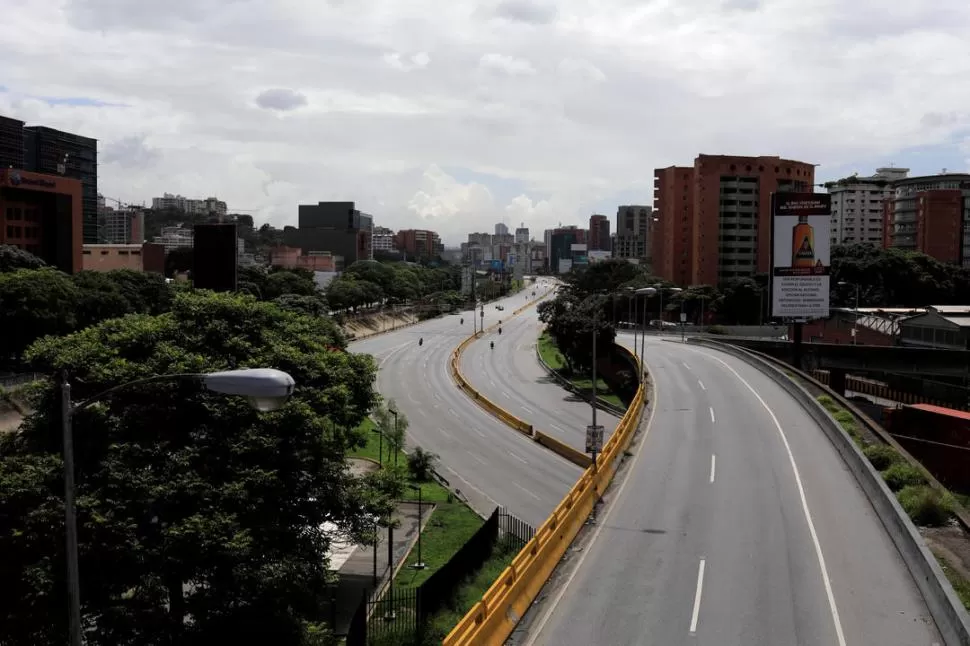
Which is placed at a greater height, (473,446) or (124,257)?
(124,257)

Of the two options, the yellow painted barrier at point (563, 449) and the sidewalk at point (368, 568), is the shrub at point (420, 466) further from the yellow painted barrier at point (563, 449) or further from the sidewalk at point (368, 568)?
the yellow painted barrier at point (563, 449)

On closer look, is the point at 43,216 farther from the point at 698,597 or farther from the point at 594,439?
the point at 698,597

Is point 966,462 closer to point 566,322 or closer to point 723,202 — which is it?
point 566,322

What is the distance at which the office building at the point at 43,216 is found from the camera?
83312mm

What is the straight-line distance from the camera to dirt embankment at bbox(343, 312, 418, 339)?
12175cm

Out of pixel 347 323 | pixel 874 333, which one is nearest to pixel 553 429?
pixel 874 333

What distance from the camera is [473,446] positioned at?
5272 centimetres

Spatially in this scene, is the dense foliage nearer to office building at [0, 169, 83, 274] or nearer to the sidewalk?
office building at [0, 169, 83, 274]

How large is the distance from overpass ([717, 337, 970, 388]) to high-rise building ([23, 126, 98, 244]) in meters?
127

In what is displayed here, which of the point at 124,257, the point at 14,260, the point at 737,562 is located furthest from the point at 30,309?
the point at 124,257

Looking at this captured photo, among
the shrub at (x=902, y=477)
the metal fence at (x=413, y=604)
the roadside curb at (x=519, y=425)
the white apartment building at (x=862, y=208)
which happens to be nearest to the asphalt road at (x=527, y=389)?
the roadside curb at (x=519, y=425)

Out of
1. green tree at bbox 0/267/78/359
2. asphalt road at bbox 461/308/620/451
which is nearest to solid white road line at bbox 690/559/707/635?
asphalt road at bbox 461/308/620/451

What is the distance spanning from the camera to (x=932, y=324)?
70500mm

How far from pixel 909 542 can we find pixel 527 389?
2311 inches
